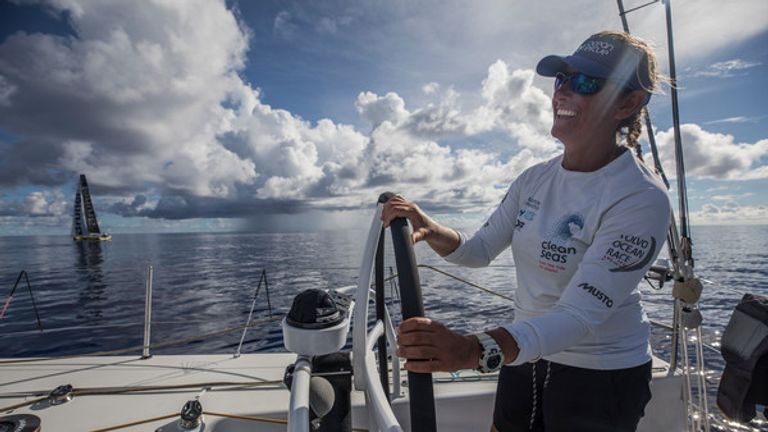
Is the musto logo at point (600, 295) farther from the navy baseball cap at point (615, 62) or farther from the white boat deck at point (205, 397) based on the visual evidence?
the white boat deck at point (205, 397)

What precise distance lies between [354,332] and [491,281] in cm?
1579

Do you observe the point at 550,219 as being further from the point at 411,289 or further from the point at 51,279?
the point at 51,279

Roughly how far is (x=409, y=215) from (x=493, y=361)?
72cm

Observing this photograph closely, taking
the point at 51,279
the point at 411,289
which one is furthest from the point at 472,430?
the point at 51,279

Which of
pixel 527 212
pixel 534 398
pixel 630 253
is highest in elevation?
pixel 527 212

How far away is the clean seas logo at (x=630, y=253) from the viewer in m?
1.09

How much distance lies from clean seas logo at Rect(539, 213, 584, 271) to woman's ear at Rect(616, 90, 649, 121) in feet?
1.37

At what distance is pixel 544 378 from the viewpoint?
154 centimetres

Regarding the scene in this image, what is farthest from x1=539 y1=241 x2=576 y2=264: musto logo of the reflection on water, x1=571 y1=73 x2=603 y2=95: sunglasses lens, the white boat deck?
the reflection on water

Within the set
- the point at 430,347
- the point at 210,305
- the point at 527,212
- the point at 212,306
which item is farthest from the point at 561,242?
the point at 210,305

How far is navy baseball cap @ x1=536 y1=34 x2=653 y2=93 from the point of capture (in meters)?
1.37

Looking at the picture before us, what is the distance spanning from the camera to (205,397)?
7.38 feet

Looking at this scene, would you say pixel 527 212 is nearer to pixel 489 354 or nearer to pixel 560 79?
pixel 560 79

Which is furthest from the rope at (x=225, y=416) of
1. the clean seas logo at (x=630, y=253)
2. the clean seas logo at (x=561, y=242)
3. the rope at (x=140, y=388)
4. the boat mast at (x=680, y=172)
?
the boat mast at (x=680, y=172)
